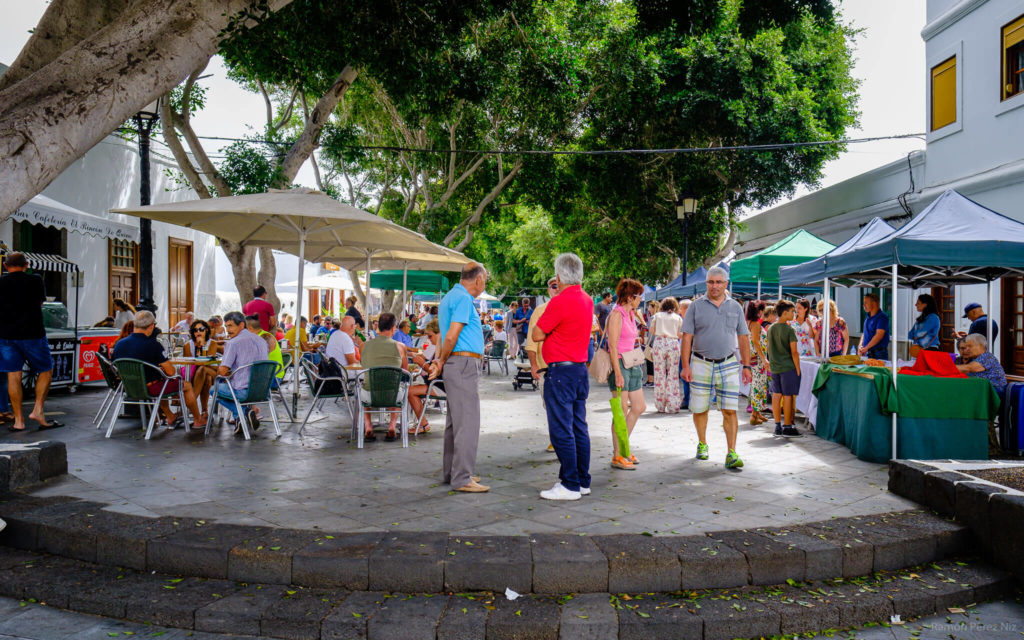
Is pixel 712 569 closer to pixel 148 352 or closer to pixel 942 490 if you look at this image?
pixel 942 490

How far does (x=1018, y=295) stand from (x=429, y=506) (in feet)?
34.2

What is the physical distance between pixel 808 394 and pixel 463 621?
7025 mm

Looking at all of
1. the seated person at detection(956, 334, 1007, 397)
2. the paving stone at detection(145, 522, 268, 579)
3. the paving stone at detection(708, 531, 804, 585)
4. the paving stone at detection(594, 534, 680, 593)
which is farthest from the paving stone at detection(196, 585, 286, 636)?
the seated person at detection(956, 334, 1007, 397)

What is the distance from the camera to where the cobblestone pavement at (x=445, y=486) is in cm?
461

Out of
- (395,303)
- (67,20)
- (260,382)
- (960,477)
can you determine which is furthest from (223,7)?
(395,303)

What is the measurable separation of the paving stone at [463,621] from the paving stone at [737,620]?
1066mm

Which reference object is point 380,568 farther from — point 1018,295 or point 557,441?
point 1018,295

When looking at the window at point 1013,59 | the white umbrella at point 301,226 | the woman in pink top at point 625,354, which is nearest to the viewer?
the woman in pink top at point 625,354

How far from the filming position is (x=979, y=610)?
3740 mm

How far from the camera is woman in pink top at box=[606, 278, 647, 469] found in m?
6.18

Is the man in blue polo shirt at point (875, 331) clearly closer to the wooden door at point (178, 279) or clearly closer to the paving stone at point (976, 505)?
the paving stone at point (976, 505)

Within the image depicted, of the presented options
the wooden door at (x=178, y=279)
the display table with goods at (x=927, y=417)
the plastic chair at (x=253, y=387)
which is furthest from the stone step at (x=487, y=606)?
the wooden door at (x=178, y=279)

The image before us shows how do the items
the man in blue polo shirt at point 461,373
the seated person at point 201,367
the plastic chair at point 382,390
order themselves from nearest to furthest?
the man in blue polo shirt at point 461,373
the plastic chair at point 382,390
the seated person at point 201,367

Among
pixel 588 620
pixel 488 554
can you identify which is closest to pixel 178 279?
pixel 488 554
